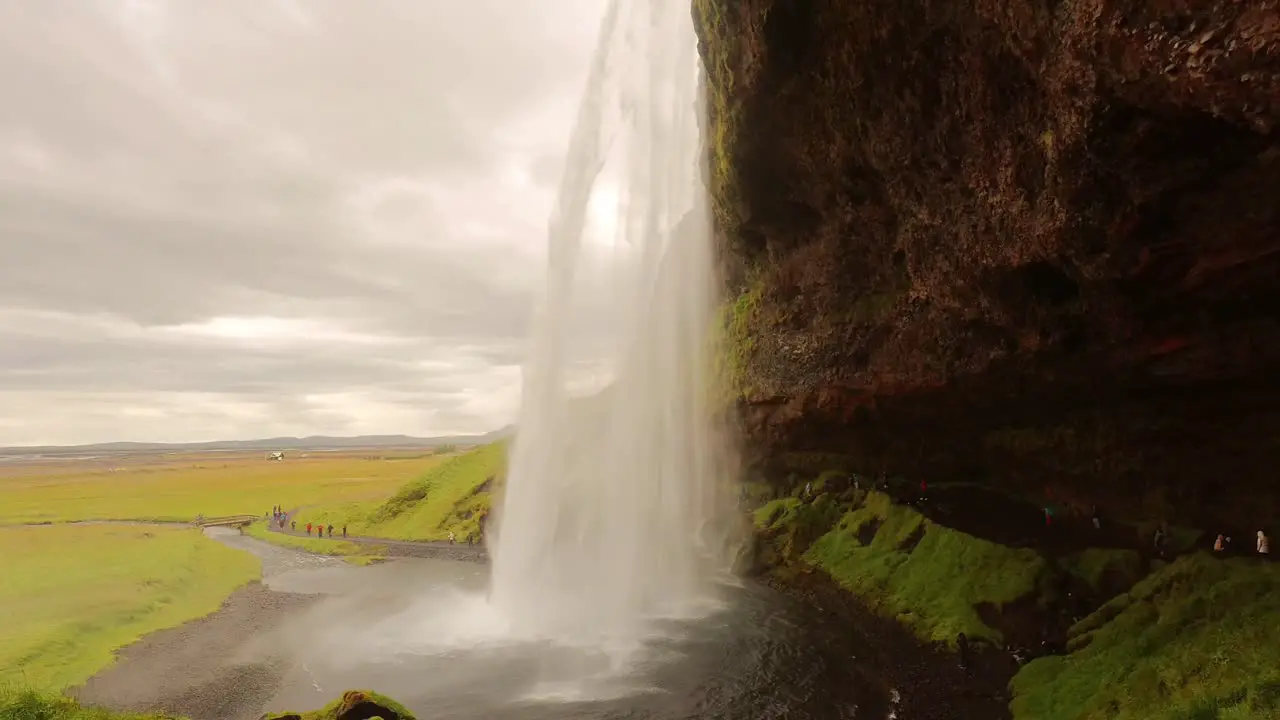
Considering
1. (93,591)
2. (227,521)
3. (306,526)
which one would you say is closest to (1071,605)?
(93,591)

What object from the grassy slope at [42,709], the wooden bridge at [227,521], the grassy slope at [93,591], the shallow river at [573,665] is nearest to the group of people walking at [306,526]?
the wooden bridge at [227,521]

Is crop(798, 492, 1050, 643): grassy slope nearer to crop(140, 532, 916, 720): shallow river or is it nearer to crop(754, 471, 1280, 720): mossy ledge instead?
crop(754, 471, 1280, 720): mossy ledge

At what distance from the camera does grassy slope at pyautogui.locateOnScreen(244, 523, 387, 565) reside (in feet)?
151

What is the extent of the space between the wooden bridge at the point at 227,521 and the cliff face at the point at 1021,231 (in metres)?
55.2

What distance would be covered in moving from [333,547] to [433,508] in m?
10.1

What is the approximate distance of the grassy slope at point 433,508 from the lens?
5459cm

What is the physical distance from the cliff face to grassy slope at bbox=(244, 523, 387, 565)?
3091 cm

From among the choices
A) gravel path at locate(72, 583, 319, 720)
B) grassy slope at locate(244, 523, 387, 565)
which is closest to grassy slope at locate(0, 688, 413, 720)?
gravel path at locate(72, 583, 319, 720)

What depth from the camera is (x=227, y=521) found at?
64.4 metres

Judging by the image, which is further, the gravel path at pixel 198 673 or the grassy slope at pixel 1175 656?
the gravel path at pixel 198 673

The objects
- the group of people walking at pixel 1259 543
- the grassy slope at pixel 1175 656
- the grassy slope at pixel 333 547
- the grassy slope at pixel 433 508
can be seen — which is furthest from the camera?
the grassy slope at pixel 433 508

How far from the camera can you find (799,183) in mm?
27359

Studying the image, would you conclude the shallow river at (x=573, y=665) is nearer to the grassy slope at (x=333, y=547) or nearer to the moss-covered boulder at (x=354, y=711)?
the moss-covered boulder at (x=354, y=711)

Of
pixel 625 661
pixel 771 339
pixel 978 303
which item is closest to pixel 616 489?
pixel 771 339
